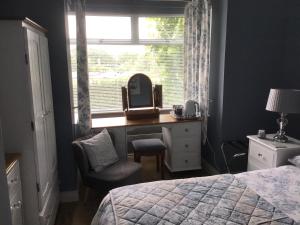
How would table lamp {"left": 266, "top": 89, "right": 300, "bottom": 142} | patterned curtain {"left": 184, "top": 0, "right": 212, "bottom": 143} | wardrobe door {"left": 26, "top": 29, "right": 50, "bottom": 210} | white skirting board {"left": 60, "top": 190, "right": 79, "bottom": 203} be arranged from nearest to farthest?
wardrobe door {"left": 26, "top": 29, "right": 50, "bottom": 210} → table lamp {"left": 266, "top": 89, "right": 300, "bottom": 142} → white skirting board {"left": 60, "top": 190, "right": 79, "bottom": 203} → patterned curtain {"left": 184, "top": 0, "right": 212, "bottom": 143}

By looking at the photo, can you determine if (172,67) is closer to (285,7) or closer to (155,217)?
(285,7)

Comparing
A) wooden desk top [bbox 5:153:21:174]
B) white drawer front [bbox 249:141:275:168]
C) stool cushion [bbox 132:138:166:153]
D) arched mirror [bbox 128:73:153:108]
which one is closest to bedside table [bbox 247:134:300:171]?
white drawer front [bbox 249:141:275:168]

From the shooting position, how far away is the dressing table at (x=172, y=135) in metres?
2.92

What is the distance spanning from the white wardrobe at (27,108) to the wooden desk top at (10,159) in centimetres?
5

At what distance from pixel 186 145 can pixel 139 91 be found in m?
0.90

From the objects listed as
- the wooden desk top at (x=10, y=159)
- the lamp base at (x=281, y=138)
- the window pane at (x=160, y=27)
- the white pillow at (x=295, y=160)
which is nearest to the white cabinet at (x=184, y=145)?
the lamp base at (x=281, y=138)

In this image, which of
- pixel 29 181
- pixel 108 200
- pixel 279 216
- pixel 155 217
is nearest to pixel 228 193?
pixel 279 216

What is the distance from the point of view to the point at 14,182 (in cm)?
171

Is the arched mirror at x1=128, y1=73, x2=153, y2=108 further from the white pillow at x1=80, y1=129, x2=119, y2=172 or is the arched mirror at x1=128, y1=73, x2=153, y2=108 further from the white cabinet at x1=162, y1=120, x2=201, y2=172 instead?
the white pillow at x1=80, y1=129, x2=119, y2=172

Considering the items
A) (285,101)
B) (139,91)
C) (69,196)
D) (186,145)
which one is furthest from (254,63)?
(69,196)

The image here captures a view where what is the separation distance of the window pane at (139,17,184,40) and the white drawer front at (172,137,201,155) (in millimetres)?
1440

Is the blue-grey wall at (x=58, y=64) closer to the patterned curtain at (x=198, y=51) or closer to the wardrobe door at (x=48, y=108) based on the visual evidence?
the wardrobe door at (x=48, y=108)

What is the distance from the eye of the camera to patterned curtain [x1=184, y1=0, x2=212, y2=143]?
309 cm

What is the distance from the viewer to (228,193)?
1.66 m
